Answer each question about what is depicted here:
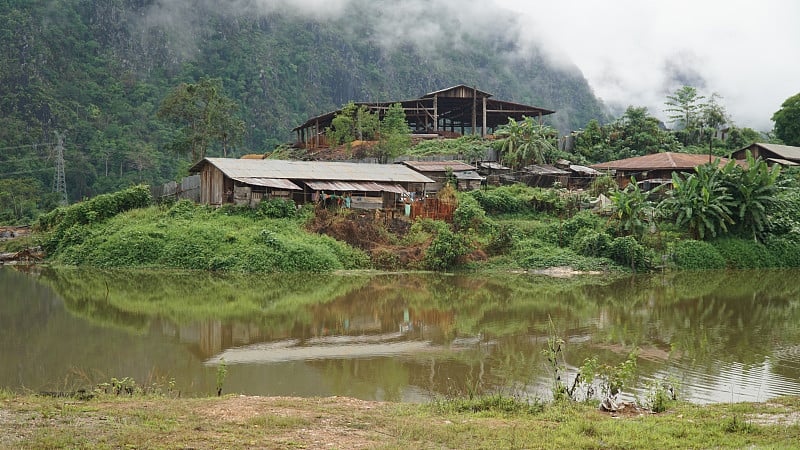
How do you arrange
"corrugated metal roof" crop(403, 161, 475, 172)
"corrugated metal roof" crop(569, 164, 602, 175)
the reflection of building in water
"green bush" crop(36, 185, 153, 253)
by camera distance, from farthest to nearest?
"corrugated metal roof" crop(569, 164, 602, 175)
"corrugated metal roof" crop(403, 161, 475, 172)
"green bush" crop(36, 185, 153, 253)
the reflection of building in water

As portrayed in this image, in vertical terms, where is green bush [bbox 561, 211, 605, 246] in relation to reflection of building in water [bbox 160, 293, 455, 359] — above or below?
above

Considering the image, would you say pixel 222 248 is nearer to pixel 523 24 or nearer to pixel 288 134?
pixel 288 134

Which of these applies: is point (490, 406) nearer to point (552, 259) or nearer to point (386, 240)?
point (552, 259)

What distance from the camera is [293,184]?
32.2 m

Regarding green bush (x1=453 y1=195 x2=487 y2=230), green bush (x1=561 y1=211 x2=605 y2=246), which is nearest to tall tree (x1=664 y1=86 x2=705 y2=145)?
green bush (x1=561 y1=211 x2=605 y2=246)

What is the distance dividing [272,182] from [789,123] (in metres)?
39.8

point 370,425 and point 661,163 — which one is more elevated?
point 661,163

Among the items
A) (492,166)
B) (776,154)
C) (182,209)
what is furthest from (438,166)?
(776,154)

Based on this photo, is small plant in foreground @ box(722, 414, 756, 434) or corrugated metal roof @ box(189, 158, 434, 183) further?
corrugated metal roof @ box(189, 158, 434, 183)

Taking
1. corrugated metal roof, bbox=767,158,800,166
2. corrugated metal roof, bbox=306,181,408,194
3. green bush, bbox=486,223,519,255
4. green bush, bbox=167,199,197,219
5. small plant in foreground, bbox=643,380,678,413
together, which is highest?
corrugated metal roof, bbox=767,158,800,166

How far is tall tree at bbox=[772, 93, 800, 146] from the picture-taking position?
51.1 meters

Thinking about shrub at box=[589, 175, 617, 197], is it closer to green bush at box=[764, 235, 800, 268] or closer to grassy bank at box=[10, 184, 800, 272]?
grassy bank at box=[10, 184, 800, 272]

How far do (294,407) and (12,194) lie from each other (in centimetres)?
4555

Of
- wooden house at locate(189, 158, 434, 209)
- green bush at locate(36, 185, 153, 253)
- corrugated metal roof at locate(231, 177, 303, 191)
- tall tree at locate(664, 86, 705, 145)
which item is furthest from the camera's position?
tall tree at locate(664, 86, 705, 145)
